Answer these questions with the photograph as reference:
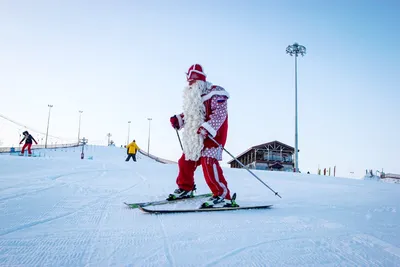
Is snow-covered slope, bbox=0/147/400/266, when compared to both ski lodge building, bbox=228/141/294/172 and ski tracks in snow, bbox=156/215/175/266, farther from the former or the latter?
ski lodge building, bbox=228/141/294/172

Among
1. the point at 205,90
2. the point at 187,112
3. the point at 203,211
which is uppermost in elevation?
the point at 205,90

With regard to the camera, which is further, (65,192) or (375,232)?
(65,192)

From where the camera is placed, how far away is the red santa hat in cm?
310

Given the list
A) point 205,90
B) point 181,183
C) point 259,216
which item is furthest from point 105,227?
point 205,90

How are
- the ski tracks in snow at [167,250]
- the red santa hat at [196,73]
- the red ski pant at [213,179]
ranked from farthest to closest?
the red santa hat at [196,73] < the red ski pant at [213,179] < the ski tracks in snow at [167,250]

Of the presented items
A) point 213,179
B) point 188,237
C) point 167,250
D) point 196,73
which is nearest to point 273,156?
point 196,73

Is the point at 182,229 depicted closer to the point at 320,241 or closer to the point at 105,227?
the point at 105,227

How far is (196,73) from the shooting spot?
10.2 feet

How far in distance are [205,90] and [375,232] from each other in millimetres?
2195

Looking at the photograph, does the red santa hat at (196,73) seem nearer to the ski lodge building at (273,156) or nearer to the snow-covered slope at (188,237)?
the snow-covered slope at (188,237)

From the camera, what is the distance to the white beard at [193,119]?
285 cm

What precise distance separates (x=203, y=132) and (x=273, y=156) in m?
33.9

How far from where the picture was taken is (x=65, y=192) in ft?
9.30

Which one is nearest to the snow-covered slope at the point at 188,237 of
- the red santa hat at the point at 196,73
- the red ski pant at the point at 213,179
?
the red ski pant at the point at 213,179
